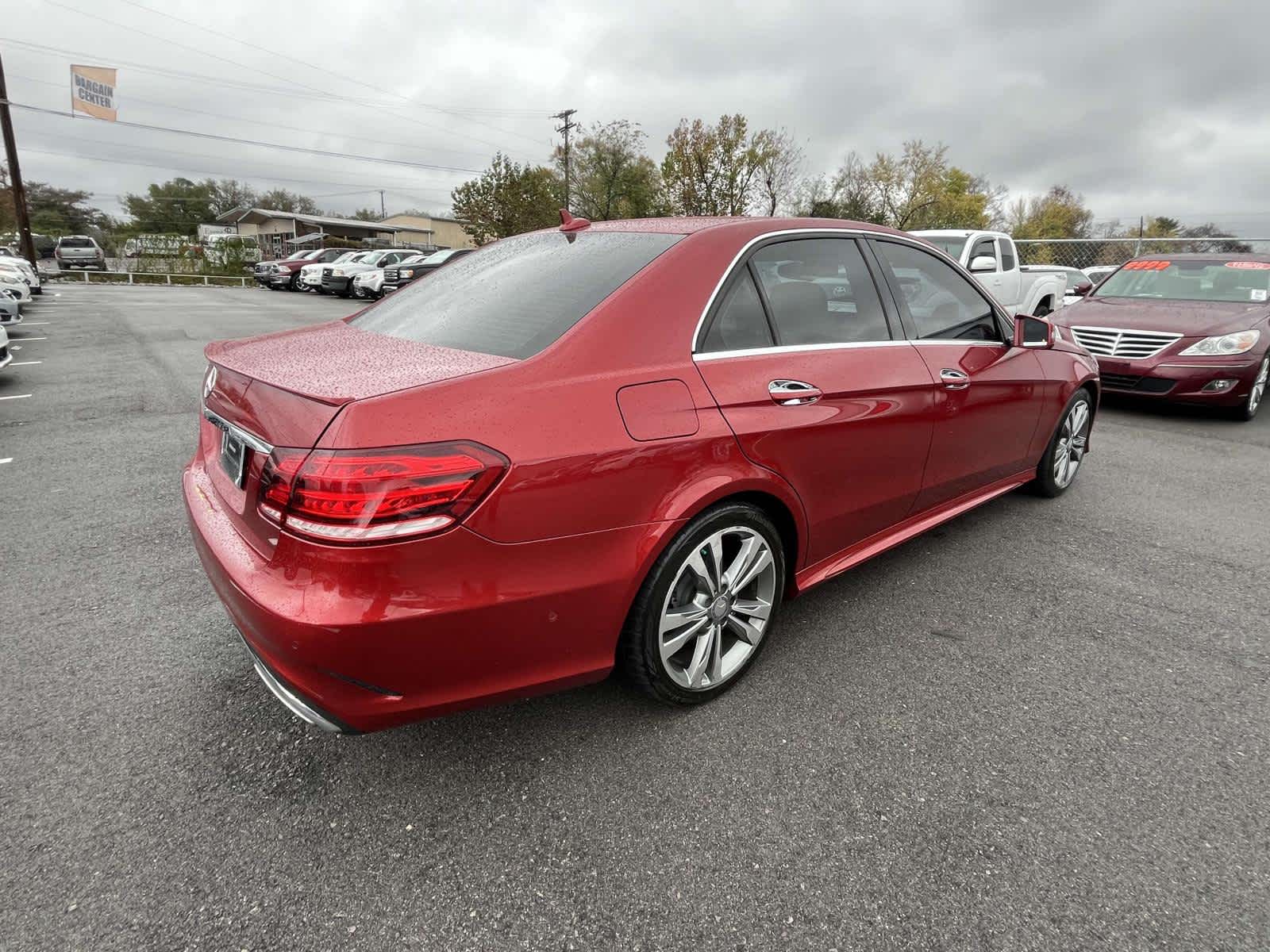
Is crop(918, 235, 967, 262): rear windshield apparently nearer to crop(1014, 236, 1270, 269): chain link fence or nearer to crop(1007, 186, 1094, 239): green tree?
crop(1014, 236, 1270, 269): chain link fence

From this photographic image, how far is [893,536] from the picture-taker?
3152 millimetres

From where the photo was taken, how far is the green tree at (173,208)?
79.8m

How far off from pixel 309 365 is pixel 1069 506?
4423mm

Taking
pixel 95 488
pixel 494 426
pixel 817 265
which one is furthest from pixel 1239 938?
pixel 95 488

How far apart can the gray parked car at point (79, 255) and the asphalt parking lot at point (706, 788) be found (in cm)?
4617

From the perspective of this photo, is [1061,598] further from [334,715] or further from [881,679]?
[334,715]

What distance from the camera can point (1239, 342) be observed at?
21.2 feet

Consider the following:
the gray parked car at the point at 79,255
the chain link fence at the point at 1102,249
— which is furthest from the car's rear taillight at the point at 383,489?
the gray parked car at the point at 79,255

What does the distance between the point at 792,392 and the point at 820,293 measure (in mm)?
555

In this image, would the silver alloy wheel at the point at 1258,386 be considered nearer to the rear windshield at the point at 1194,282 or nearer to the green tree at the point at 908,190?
the rear windshield at the point at 1194,282

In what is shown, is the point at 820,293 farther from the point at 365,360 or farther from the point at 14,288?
the point at 14,288

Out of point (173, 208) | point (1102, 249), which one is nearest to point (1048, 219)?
point (1102, 249)

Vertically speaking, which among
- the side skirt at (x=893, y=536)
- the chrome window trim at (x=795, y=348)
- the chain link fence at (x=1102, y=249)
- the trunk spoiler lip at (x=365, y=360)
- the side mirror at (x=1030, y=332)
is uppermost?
the chain link fence at (x=1102, y=249)

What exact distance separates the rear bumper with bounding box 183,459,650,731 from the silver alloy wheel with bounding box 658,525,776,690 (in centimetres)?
27
